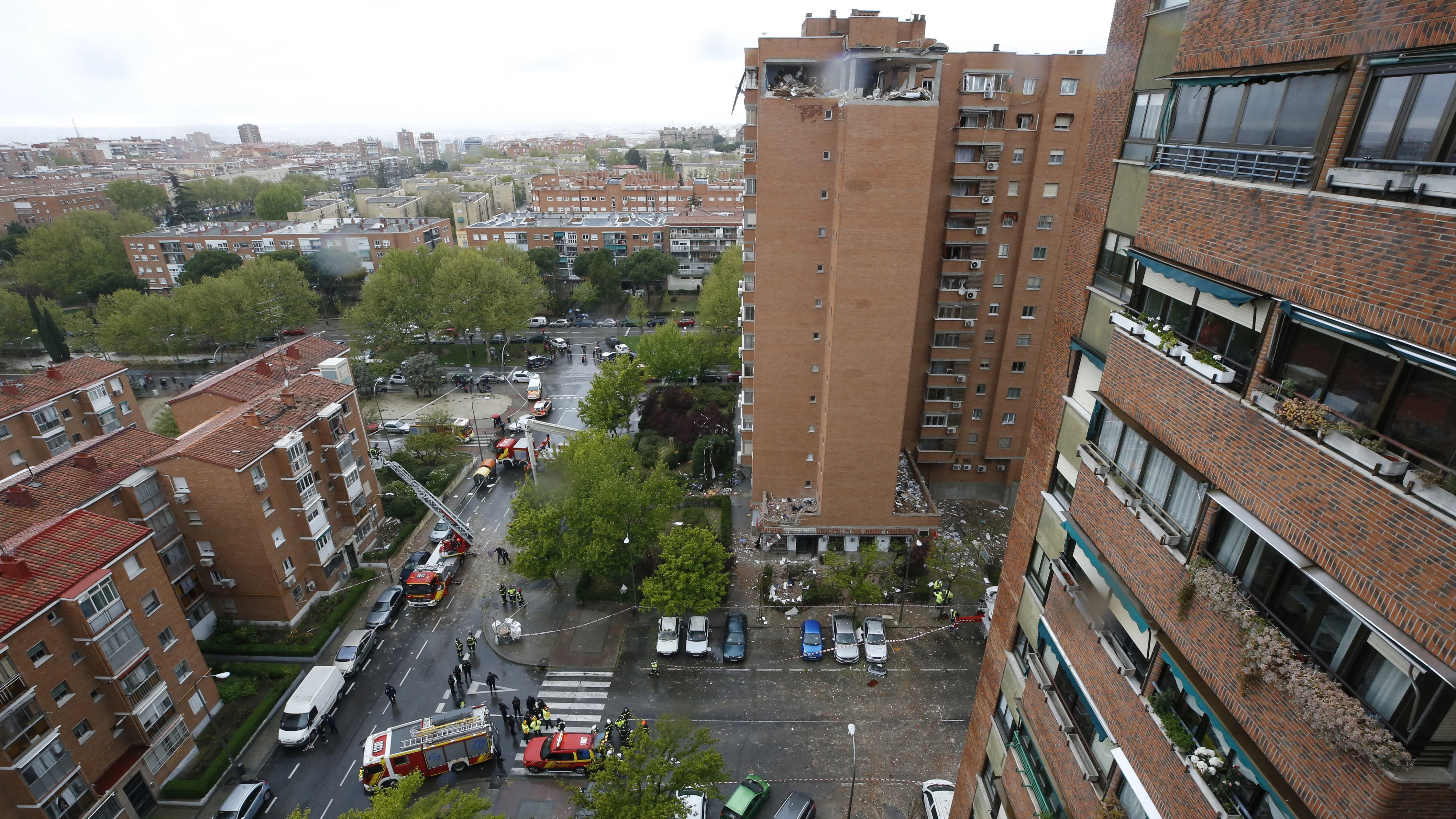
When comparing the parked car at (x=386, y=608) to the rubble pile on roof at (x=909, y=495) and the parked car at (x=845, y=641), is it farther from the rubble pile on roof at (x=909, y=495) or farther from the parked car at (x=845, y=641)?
the rubble pile on roof at (x=909, y=495)

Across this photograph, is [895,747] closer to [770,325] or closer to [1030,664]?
[1030,664]

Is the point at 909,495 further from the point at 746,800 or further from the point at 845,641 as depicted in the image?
the point at 746,800

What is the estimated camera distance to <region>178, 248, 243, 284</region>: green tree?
77.0m

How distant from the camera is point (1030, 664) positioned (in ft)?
39.5

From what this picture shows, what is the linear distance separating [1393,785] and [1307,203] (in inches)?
193

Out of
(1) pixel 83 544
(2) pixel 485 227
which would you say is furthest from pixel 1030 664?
(2) pixel 485 227

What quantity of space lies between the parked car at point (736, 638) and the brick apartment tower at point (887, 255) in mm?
5629

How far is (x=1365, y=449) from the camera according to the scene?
5.35 meters

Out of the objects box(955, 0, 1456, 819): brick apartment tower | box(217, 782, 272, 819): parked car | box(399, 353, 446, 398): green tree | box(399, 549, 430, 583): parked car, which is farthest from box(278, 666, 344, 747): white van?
box(399, 353, 446, 398): green tree

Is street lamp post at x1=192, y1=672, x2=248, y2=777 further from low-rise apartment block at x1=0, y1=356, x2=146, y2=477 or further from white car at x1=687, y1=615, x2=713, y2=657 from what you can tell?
low-rise apartment block at x1=0, y1=356, x2=146, y2=477

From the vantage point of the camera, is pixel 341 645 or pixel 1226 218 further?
pixel 341 645

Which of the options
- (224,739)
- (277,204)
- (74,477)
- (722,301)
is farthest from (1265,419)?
(277,204)

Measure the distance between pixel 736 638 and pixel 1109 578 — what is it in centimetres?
2226

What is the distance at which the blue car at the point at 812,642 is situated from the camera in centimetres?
2834
